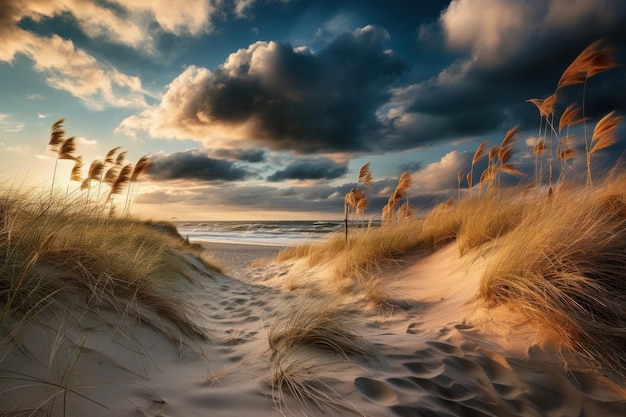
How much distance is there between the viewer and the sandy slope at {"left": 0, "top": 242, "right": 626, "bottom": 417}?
1443 mm

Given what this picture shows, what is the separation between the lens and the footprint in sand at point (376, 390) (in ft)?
5.42

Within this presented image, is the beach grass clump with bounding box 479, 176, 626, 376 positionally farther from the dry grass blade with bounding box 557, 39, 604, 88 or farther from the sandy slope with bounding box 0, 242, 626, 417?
the dry grass blade with bounding box 557, 39, 604, 88

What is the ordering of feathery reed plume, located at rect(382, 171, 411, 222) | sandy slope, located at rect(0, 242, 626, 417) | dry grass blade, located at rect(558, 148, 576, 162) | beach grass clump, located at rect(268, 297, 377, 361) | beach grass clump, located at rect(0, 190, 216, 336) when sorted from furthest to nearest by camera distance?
feathery reed plume, located at rect(382, 171, 411, 222) → dry grass blade, located at rect(558, 148, 576, 162) → beach grass clump, located at rect(268, 297, 377, 361) → beach grass clump, located at rect(0, 190, 216, 336) → sandy slope, located at rect(0, 242, 626, 417)

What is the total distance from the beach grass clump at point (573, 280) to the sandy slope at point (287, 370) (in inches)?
6.8

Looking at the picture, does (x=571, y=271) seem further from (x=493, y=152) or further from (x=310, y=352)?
(x=493, y=152)

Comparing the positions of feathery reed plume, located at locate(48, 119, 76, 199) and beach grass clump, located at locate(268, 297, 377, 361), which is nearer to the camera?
beach grass clump, located at locate(268, 297, 377, 361)

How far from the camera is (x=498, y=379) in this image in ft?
6.52

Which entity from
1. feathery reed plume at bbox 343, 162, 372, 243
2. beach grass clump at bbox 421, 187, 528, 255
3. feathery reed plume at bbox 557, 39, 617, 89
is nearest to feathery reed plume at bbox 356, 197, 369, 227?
feathery reed plume at bbox 343, 162, 372, 243

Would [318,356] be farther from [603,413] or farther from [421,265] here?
[421,265]

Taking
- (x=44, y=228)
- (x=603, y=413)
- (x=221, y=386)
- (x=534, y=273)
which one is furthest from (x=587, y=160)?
(x=44, y=228)

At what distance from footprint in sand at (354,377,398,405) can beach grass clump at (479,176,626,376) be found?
4.44 ft

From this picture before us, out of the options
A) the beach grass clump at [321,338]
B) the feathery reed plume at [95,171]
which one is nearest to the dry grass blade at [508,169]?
the beach grass clump at [321,338]

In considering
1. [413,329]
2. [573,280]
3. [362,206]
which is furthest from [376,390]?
[362,206]

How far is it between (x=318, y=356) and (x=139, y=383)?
39.6 inches
